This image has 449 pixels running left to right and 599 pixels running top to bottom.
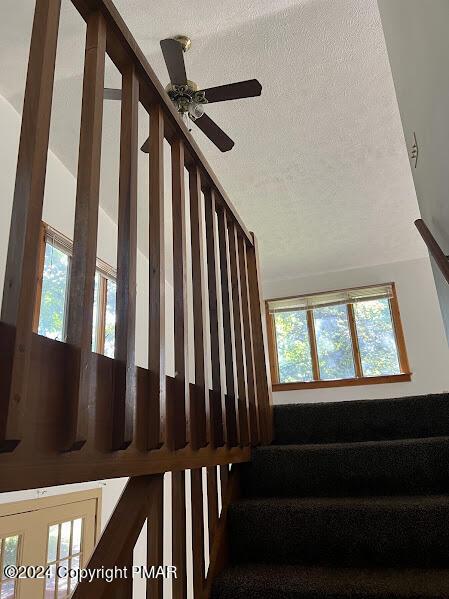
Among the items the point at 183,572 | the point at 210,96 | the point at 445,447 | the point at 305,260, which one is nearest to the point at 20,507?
the point at 183,572

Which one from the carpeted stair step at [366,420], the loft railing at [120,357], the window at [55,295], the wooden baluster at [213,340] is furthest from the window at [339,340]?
the wooden baluster at [213,340]

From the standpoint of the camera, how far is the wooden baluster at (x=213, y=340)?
1.61 metres

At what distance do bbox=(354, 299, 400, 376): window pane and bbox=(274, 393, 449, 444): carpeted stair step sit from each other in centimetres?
368

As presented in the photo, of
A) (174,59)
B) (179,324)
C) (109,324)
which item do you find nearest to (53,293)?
(109,324)

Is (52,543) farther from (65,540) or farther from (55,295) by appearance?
(55,295)

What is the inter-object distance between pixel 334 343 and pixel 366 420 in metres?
3.87

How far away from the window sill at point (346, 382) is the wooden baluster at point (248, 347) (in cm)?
378

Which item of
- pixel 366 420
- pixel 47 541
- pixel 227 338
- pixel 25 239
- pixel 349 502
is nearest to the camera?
pixel 25 239

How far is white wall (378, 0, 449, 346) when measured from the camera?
169 cm

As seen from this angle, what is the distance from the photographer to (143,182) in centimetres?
471

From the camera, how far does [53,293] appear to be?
3867 millimetres

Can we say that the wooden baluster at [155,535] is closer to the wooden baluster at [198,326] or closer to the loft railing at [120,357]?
the loft railing at [120,357]

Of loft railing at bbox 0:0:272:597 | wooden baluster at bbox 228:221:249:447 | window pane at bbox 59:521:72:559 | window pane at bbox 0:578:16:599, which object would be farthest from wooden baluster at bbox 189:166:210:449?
window pane at bbox 59:521:72:559

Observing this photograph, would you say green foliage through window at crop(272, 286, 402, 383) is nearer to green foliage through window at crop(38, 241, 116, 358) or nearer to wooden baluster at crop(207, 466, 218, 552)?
green foliage through window at crop(38, 241, 116, 358)
